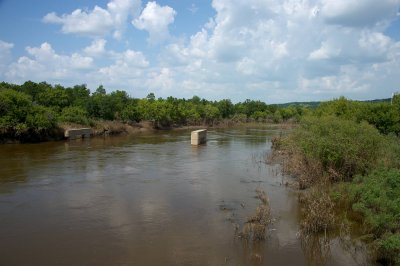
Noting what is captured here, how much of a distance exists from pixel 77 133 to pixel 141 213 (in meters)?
31.2

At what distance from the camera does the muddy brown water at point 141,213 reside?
36.5 ft

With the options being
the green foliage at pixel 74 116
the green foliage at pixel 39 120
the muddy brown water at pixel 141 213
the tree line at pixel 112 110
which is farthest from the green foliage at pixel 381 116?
the green foliage at pixel 74 116

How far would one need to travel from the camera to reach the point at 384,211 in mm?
11812

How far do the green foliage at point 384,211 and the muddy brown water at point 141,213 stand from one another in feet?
4.12

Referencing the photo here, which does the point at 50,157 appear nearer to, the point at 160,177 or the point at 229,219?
the point at 160,177

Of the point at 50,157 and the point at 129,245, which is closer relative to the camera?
the point at 129,245

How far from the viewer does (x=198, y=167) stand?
2623 centimetres

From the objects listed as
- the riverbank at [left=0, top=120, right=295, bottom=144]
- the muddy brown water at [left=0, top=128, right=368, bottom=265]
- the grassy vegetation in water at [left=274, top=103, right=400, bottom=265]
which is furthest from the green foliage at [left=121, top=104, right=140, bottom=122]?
the grassy vegetation in water at [left=274, top=103, right=400, bottom=265]

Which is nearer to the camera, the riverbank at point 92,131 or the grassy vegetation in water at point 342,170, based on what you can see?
the grassy vegetation in water at point 342,170

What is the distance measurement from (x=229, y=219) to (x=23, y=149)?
25285mm

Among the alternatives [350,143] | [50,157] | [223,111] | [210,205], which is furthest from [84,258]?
[223,111]

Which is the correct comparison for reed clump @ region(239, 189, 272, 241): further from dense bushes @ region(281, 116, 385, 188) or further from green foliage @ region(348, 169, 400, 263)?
dense bushes @ region(281, 116, 385, 188)

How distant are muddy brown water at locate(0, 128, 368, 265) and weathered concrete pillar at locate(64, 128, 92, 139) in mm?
14115

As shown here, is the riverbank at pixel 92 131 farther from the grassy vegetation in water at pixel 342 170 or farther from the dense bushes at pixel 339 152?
the dense bushes at pixel 339 152
